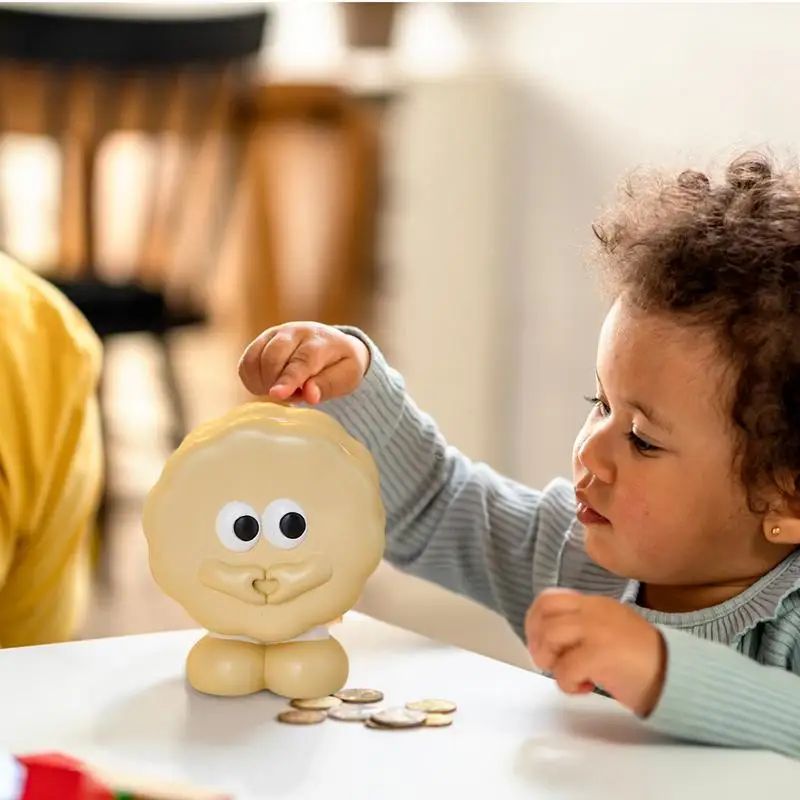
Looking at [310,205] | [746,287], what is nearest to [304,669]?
[746,287]

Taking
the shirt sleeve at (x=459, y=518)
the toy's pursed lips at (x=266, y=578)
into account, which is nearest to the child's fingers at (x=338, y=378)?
the shirt sleeve at (x=459, y=518)

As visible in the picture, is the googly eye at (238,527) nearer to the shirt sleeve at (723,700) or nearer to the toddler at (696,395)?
the toddler at (696,395)

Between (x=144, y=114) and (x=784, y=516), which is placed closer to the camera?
(x=784, y=516)

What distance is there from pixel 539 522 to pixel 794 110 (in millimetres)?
772

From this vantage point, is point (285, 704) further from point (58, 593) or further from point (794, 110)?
point (794, 110)

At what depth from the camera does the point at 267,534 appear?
765 millimetres

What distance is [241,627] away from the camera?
0.78 meters

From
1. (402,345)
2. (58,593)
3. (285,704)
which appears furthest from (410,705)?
(402,345)

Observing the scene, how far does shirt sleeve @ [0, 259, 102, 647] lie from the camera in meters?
1.12

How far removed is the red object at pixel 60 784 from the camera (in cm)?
58

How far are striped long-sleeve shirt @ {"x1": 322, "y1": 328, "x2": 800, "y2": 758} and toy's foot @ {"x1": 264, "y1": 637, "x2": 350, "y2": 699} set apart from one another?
10.3 inches

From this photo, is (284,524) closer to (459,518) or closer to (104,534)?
(459,518)

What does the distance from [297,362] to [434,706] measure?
0.26 m

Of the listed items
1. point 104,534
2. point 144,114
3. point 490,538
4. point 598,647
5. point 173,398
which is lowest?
point 104,534
